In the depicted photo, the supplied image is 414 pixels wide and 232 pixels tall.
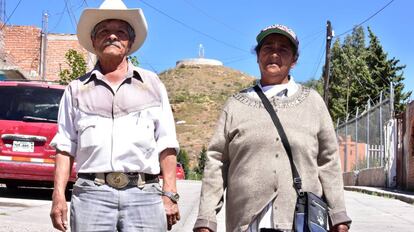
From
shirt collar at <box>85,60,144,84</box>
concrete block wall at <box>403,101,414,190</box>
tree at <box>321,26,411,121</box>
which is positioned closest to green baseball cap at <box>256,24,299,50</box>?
shirt collar at <box>85,60,144,84</box>

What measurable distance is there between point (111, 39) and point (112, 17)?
0.14 metres

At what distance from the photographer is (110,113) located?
3701mm

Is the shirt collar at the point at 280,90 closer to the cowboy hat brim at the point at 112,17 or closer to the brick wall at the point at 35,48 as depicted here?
the cowboy hat brim at the point at 112,17

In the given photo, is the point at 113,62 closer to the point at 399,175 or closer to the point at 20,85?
the point at 20,85

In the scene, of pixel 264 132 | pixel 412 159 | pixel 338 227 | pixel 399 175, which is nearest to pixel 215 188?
pixel 264 132

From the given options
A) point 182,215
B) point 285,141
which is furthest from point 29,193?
point 285,141

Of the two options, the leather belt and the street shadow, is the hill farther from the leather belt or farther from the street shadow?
the leather belt

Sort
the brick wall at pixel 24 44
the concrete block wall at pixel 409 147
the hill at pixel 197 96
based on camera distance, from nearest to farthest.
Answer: the concrete block wall at pixel 409 147
the brick wall at pixel 24 44
the hill at pixel 197 96

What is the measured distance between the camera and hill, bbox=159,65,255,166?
8770 centimetres

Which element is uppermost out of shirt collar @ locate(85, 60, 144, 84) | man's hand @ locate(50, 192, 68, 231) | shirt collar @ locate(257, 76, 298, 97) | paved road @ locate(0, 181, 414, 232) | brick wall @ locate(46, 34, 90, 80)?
brick wall @ locate(46, 34, 90, 80)

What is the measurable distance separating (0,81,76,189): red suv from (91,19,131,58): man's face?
6550 millimetres

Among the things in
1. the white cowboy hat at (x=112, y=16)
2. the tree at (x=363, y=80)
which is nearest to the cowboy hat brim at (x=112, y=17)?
the white cowboy hat at (x=112, y=16)

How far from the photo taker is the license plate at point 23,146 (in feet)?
34.1

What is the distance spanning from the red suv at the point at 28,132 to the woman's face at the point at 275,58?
21.8 ft
